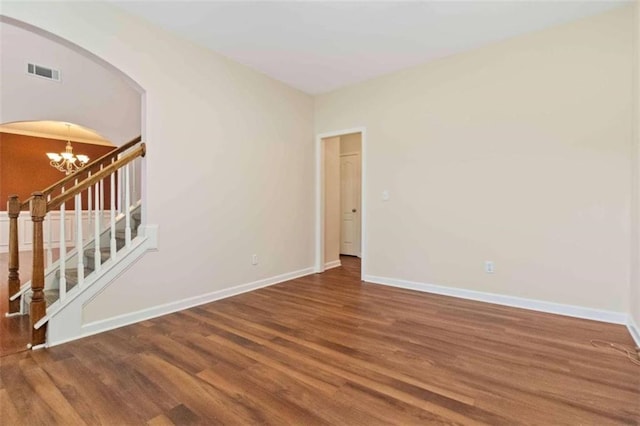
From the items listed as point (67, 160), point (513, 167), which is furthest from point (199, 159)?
point (67, 160)

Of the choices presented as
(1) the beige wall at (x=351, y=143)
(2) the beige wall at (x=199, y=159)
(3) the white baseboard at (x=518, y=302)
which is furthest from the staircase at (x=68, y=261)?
(1) the beige wall at (x=351, y=143)

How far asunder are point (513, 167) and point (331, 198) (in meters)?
2.78

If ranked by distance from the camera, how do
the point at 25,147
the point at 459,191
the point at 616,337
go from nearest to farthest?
1. the point at 616,337
2. the point at 459,191
3. the point at 25,147

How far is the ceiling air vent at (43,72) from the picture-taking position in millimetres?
4141

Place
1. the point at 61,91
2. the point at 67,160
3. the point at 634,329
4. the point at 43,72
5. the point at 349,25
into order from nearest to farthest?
the point at 634,329, the point at 349,25, the point at 43,72, the point at 61,91, the point at 67,160

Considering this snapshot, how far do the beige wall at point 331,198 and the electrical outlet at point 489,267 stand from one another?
2.46 meters

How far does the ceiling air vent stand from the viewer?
414cm

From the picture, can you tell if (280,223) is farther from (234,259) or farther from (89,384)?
(89,384)

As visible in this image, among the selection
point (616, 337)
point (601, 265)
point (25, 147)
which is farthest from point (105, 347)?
point (25, 147)

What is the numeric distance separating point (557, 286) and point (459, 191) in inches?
51.6

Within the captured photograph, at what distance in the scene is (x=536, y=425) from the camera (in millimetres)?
1434

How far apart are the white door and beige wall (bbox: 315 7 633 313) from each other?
233cm

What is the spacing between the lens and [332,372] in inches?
74.4

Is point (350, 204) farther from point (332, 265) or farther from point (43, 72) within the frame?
point (43, 72)
